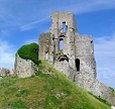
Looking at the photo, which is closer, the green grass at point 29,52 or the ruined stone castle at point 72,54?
the green grass at point 29,52

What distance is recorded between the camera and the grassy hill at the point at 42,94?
4575cm

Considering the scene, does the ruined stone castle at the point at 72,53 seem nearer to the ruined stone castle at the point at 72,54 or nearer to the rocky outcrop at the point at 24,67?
the ruined stone castle at the point at 72,54

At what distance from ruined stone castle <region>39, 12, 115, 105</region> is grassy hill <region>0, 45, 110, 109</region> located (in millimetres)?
9292

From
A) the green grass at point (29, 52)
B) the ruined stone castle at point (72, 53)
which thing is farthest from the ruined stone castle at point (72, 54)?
the green grass at point (29, 52)

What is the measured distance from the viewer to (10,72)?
6034cm

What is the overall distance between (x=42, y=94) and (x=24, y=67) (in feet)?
31.6

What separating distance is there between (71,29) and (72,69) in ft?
23.4

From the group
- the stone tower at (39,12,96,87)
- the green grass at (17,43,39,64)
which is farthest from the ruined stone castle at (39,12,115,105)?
the green grass at (17,43,39,64)

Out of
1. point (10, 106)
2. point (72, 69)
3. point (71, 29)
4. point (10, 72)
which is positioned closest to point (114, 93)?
point (72, 69)

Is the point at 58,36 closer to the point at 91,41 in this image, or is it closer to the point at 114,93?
the point at 91,41

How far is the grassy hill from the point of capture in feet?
150

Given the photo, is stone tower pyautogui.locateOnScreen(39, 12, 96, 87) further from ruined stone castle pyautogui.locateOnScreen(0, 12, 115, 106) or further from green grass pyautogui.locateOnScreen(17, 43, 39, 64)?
green grass pyautogui.locateOnScreen(17, 43, 39, 64)

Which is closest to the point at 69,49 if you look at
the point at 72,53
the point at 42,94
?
the point at 72,53

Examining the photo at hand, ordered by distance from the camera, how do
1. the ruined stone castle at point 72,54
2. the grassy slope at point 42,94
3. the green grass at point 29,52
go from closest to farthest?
the grassy slope at point 42,94, the green grass at point 29,52, the ruined stone castle at point 72,54
